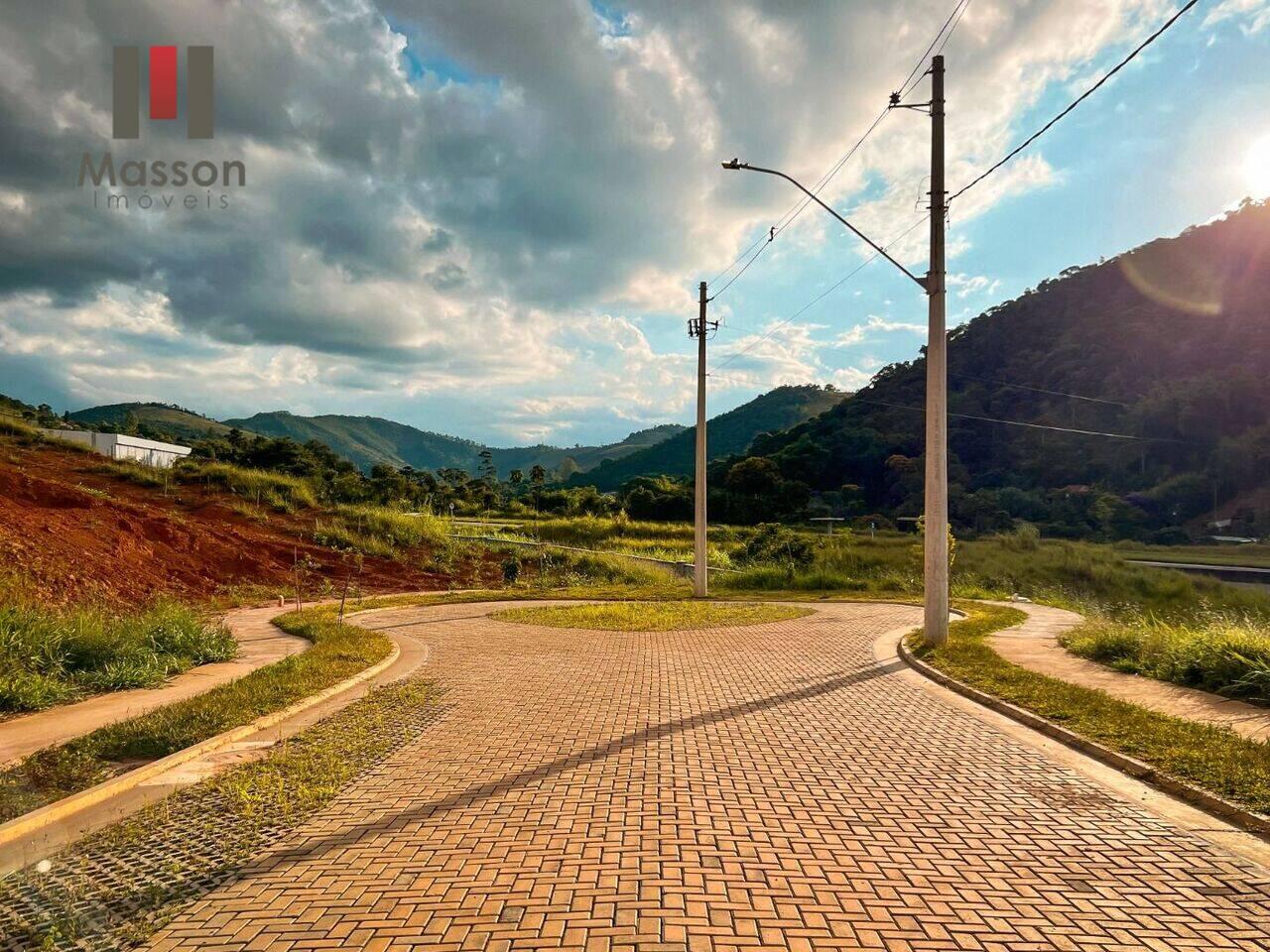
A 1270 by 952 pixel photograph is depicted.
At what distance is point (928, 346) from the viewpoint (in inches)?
463

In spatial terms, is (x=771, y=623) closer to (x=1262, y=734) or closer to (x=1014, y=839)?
(x=1262, y=734)

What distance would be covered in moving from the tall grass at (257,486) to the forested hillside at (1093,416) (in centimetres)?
3913

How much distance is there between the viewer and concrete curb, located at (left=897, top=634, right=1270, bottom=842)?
16.0ft

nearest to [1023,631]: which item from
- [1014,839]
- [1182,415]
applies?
[1014,839]

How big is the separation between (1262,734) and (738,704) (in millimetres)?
4895

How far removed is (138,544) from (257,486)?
47.6ft

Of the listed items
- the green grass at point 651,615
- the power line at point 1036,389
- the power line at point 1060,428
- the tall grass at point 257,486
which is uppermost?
the power line at point 1036,389

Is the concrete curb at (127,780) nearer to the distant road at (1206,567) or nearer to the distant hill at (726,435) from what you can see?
the distant road at (1206,567)

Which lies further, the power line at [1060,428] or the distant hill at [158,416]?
the distant hill at [158,416]

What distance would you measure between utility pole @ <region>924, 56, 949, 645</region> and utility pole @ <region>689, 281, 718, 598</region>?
826 centimetres

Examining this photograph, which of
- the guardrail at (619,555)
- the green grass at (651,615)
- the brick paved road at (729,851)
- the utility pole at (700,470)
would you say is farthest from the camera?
the guardrail at (619,555)

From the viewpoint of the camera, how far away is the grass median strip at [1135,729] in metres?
5.50

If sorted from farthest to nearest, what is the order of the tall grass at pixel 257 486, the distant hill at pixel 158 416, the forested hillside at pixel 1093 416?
the distant hill at pixel 158 416, the forested hillside at pixel 1093 416, the tall grass at pixel 257 486

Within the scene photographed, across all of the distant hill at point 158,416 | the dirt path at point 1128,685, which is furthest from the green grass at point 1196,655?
the distant hill at point 158,416
